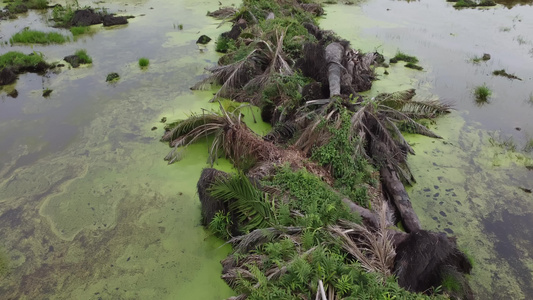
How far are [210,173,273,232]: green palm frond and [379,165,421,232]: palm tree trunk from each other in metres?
1.60

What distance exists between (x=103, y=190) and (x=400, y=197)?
12.6 feet

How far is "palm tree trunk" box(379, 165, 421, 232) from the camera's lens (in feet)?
13.2

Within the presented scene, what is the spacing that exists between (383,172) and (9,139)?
586 cm

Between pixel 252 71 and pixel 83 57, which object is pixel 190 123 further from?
pixel 83 57

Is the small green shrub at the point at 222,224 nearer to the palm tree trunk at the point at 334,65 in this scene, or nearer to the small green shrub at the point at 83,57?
the palm tree trunk at the point at 334,65

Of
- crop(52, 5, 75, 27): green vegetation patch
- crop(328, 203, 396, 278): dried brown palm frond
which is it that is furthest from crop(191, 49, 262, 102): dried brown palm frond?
crop(52, 5, 75, 27): green vegetation patch

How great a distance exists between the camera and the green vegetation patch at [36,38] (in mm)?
9859

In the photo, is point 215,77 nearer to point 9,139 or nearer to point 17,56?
point 9,139

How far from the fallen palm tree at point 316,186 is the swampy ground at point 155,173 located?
354mm

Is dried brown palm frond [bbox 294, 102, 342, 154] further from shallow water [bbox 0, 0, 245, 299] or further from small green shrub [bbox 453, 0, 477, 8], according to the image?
small green shrub [bbox 453, 0, 477, 8]

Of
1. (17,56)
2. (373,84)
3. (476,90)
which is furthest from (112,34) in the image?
(476,90)

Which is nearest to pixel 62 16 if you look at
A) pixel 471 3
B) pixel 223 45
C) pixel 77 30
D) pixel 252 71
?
pixel 77 30

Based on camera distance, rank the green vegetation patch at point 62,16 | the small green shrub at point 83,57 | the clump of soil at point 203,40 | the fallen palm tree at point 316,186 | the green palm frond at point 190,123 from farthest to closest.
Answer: the green vegetation patch at point 62,16 < the clump of soil at point 203,40 < the small green shrub at point 83,57 < the green palm frond at point 190,123 < the fallen palm tree at point 316,186

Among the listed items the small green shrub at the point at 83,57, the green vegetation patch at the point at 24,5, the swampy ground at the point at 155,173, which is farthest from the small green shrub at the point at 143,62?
the green vegetation patch at the point at 24,5
